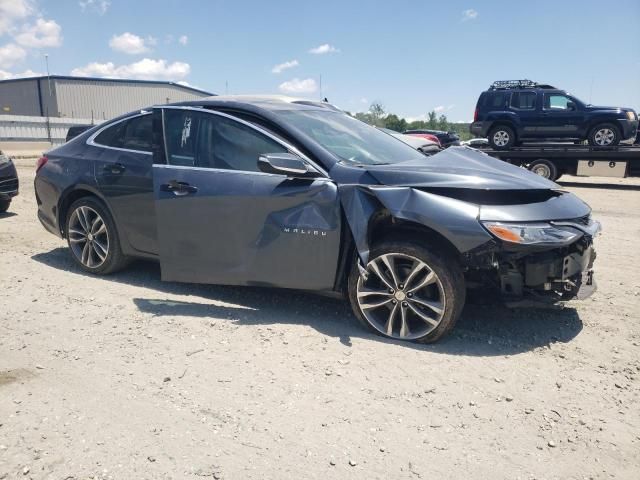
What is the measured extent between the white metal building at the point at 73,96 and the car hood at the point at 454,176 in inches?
2043

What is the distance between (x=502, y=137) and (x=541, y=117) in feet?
4.11

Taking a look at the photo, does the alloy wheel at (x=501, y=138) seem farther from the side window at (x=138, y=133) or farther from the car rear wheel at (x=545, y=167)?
the side window at (x=138, y=133)

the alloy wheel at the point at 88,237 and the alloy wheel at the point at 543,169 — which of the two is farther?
the alloy wheel at the point at 543,169

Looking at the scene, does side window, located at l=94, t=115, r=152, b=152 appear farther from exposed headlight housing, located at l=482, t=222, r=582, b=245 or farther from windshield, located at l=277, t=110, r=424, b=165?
exposed headlight housing, located at l=482, t=222, r=582, b=245

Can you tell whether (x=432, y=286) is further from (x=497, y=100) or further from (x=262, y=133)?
(x=497, y=100)

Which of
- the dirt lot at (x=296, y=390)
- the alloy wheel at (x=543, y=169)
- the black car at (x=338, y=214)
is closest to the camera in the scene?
the dirt lot at (x=296, y=390)

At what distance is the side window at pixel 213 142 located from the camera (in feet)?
13.1

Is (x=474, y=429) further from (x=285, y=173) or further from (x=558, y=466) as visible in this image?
(x=285, y=173)

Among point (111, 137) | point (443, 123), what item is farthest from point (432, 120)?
point (111, 137)

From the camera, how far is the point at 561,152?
15.2 meters

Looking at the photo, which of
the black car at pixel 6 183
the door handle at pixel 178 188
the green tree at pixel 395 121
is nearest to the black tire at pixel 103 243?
the door handle at pixel 178 188

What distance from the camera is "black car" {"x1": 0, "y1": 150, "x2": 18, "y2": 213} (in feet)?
26.6

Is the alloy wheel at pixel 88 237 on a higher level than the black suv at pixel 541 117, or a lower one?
lower

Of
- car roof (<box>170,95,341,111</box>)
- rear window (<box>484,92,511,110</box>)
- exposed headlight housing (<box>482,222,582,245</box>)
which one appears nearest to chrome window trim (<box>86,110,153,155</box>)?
car roof (<box>170,95,341,111</box>)
